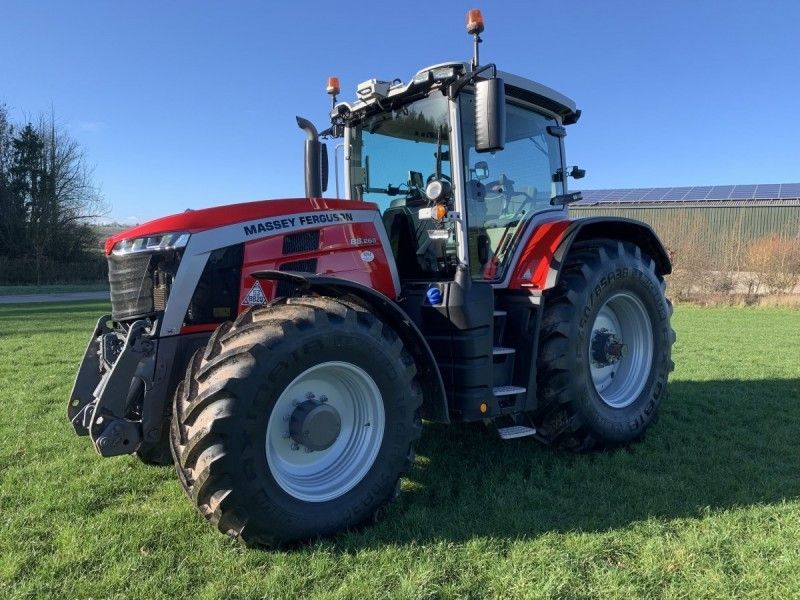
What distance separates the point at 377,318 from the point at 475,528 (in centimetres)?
121

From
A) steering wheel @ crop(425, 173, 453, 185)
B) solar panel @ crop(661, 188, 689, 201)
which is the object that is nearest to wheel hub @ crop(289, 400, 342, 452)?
steering wheel @ crop(425, 173, 453, 185)

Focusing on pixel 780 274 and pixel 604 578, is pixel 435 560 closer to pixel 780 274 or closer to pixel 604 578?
pixel 604 578

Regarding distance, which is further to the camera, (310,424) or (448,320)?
(448,320)

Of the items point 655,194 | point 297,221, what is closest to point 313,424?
point 297,221

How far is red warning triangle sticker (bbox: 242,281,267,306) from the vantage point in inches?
131

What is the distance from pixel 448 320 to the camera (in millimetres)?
3654

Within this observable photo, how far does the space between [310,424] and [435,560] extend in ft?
2.89

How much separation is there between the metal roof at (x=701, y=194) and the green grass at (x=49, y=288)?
24.5 meters

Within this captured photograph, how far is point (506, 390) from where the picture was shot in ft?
12.4

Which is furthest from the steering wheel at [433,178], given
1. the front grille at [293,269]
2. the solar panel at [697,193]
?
the solar panel at [697,193]

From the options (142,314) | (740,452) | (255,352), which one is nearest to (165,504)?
(142,314)

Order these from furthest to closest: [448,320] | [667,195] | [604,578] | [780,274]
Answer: [667,195], [780,274], [448,320], [604,578]

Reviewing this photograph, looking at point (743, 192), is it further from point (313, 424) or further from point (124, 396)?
point (124, 396)

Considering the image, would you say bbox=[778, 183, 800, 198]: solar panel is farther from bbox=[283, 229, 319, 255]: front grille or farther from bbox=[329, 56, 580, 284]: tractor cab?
bbox=[283, 229, 319, 255]: front grille
